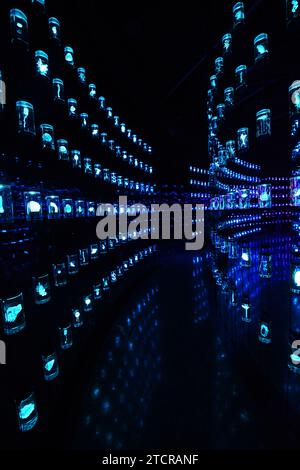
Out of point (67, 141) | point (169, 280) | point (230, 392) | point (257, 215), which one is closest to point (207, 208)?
point (257, 215)

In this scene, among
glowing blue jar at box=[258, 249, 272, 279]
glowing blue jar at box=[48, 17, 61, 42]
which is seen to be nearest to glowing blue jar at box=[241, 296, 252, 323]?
glowing blue jar at box=[258, 249, 272, 279]

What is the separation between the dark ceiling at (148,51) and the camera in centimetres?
538

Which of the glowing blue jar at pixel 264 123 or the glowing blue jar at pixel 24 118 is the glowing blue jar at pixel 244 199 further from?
the glowing blue jar at pixel 24 118

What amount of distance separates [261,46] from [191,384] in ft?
14.9

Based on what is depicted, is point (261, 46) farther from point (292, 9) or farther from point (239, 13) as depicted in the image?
point (239, 13)

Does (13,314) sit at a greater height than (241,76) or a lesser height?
lesser

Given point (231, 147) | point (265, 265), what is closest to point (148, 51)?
point (231, 147)

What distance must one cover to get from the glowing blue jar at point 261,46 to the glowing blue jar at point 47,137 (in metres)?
4.24

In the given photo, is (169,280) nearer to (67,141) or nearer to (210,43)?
(67,141)

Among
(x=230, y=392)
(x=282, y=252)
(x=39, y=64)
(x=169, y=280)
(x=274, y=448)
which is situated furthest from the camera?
(x=39, y=64)

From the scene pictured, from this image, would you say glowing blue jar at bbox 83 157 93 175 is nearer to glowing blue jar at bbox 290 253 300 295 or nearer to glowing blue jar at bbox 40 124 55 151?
glowing blue jar at bbox 40 124 55 151

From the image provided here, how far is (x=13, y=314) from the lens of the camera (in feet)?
5.85

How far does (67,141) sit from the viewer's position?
6523 millimetres

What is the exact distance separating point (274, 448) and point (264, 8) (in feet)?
15.6
